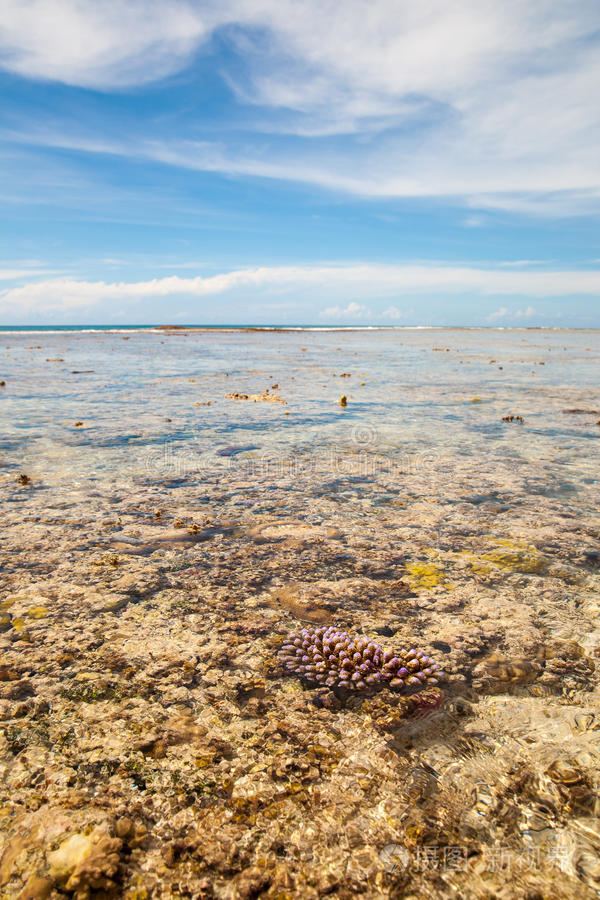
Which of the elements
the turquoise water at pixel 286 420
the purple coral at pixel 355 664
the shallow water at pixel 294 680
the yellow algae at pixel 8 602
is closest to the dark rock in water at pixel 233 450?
the turquoise water at pixel 286 420

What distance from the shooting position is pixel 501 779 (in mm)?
2514

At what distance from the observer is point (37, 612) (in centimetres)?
399

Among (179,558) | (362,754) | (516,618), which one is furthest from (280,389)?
(362,754)

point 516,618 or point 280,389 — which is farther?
point 280,389

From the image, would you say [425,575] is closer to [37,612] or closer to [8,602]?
[37,612]

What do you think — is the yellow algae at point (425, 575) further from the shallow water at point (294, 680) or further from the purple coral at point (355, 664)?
the purple coral at point (355, 664)

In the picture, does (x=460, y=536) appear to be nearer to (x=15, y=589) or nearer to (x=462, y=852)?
(x=462, y=852)

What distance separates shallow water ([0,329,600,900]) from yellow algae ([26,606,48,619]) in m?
0.03

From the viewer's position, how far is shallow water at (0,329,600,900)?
2.16m

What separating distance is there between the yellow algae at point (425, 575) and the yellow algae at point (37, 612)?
10.9ft

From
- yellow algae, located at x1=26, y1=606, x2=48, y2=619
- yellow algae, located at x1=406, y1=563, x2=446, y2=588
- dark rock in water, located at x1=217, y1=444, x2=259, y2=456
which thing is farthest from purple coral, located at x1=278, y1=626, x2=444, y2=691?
dark rock in water, located at x1=217, y1=444, x2=259, y2=456

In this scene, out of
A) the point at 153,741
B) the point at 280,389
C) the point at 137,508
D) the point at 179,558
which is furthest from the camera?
the point at 280,389

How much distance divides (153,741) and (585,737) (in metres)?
2.53

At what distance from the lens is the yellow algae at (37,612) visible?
3.93 m
